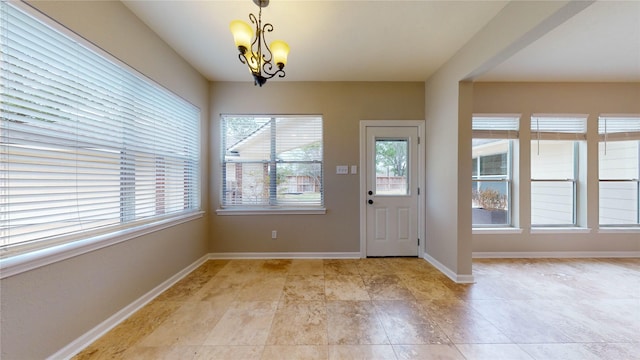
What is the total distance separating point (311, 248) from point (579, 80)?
471 centimetres

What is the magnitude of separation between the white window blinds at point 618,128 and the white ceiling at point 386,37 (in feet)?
1.93

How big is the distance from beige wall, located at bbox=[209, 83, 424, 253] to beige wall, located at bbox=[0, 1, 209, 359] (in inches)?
29.7

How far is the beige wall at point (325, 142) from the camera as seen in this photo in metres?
3.38

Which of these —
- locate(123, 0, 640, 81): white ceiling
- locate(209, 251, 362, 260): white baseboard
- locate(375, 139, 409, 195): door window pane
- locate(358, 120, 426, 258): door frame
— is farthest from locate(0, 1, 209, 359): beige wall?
locate(375, 139, 409, 195): door window pane

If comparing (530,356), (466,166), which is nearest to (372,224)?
(466,166)

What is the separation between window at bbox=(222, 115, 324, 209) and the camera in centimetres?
343

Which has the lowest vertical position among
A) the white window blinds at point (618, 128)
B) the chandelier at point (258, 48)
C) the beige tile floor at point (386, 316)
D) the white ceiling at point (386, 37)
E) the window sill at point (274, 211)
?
the beige tile floor at point (386, 316)

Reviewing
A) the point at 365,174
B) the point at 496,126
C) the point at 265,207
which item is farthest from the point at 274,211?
the point at 496,126

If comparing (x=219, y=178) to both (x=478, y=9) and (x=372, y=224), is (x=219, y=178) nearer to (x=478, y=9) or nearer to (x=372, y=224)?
(x=372, y=224)

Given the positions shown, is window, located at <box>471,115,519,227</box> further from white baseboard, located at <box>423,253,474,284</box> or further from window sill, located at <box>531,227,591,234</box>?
white baseboard, located at <box>423,253,474,284</box>

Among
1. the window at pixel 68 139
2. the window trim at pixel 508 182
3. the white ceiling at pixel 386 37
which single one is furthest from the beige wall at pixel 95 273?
the window trim at pixel 508 182

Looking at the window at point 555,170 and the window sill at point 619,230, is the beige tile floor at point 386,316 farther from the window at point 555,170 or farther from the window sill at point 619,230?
the window at point 555,170

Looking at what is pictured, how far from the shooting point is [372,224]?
3459 millimetres

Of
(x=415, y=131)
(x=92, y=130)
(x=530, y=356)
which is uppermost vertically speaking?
(x=415, y=131)
